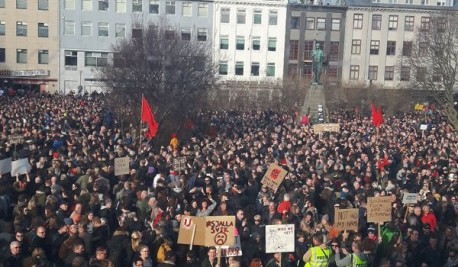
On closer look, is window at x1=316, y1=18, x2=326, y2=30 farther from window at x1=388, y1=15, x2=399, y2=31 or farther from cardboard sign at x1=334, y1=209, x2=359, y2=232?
cardboard sign at x1=334, y1=209, x2=359, y2=232

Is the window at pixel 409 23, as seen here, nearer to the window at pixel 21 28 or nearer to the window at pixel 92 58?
the window at pixel 92 58

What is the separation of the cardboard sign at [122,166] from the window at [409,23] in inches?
2215

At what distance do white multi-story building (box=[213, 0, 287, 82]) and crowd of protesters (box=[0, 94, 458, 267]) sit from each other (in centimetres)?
4019

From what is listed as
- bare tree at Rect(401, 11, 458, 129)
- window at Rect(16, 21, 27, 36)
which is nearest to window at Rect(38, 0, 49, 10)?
window at Rect(16, 21, 27, 36)

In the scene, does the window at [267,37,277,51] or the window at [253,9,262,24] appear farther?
the window at [267,37,277,51]

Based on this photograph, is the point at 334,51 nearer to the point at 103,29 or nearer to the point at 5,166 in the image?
the point at 103,29

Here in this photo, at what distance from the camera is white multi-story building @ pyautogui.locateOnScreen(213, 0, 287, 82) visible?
63656 millimetres

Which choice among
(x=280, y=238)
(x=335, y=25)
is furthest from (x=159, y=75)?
(x=335, y=25)

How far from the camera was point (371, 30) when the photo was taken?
6600 centimetres

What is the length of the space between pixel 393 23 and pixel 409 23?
1.76 meters

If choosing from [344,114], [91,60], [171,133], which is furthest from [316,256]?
[91,60]

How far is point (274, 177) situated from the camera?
1501cm

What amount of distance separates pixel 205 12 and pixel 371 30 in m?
17.7

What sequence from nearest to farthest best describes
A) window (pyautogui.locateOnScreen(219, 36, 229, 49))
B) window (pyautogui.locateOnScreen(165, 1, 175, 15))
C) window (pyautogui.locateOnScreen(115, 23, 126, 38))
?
window (pyautogui.locateOnScreen(115, 23, 126, 38))
window (pyautogui.locateOnScreen(165, 1, 175, 15))
window (pyautogui.locateOnScreen(219, 36, 229, 49))
